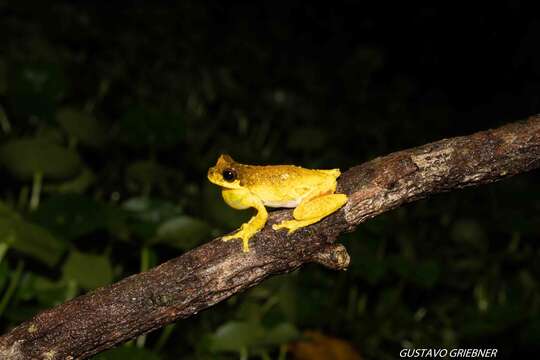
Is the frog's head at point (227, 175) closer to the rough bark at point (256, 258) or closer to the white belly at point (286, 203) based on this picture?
the white belly at point (286, 203)

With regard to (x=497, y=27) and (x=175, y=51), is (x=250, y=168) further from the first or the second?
(x=497, y=27)

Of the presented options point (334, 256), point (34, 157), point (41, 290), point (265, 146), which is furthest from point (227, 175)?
point (265, 146)

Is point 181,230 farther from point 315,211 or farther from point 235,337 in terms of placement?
point 315,211

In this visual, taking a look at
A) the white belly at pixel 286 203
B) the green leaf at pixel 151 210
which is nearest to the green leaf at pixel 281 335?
the green leaf at pixel 151 210

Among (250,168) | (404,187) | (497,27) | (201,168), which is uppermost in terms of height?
(497,27)

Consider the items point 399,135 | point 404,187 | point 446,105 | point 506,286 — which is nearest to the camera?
point 404,187

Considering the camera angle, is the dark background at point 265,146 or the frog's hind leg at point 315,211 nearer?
the frog's hind leg at point 315,211

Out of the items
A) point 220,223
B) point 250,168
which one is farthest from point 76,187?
point 250,168

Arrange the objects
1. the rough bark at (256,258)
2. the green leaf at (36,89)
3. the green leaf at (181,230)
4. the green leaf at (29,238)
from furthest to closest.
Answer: the green leaf at (36,89)
the green leaf at (181,230)
the green leaf at (29,238)
the rough bark at (256,258)
